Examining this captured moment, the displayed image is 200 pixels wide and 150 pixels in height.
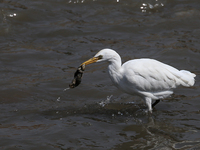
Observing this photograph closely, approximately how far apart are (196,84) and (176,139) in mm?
2966

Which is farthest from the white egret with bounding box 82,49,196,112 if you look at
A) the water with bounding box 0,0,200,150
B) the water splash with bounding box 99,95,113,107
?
the water splash with bounding box 99,95,113,107

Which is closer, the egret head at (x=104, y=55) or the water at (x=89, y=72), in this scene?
A: the water at (x=89, y=72)

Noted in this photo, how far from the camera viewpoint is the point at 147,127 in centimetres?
649

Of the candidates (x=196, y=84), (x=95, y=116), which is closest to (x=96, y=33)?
(x=196, y=84)

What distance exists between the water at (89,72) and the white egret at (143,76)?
1.66ft

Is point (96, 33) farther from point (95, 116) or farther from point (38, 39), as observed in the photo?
point (95, 116)

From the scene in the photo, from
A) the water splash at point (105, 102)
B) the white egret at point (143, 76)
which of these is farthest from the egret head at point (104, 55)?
the water splash at point (105, 102)

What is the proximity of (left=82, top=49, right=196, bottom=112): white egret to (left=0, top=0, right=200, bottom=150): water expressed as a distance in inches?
19.9

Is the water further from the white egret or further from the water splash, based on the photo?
the white egret

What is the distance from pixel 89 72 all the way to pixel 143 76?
107 inches

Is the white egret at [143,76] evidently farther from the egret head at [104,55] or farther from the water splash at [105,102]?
the water splash at [105,102]

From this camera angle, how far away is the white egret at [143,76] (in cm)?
669

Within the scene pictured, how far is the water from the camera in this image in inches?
238

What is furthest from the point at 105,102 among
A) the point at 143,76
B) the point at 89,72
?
the point at 89,72
